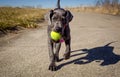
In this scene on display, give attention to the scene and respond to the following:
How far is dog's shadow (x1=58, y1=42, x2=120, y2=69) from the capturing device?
18.2 feet

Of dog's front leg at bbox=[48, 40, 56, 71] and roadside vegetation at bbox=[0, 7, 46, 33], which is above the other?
dog's front leg at bbox=[48, 40, 56, 71]

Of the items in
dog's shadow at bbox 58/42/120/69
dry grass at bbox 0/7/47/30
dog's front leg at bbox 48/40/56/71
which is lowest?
dry grass at bbox 0/7/47/30

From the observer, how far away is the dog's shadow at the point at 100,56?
18.2ft

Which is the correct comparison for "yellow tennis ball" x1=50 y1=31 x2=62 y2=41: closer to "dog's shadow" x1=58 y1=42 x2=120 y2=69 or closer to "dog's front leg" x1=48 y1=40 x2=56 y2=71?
"dog's front leg" x1=48 y1=40 x2=56 y2=71

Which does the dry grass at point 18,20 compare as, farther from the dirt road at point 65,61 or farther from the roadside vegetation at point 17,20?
the dirt road at point 65,61

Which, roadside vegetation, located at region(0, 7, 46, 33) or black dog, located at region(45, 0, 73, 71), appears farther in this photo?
roadside vegetation, located at region(0, 7, 46, 33)

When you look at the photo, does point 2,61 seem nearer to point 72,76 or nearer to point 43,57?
point 43,57

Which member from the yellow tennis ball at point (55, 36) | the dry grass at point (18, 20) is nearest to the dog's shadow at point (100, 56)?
the yellow tennis ball at point (55, 36)

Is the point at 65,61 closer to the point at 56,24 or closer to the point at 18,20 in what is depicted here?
the point at 56,24

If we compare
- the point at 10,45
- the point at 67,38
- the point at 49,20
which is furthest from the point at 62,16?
the point at 10,45

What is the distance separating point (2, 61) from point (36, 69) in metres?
1.08

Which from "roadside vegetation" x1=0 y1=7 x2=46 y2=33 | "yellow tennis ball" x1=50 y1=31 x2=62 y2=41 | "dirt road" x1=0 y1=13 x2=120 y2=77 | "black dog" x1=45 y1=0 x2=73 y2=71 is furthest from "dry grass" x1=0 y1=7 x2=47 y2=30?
"yellow tennis ball" x1=50 y1=31 x2=62 y2=41

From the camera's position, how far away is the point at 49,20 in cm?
509

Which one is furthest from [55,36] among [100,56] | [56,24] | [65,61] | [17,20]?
[17,20]
